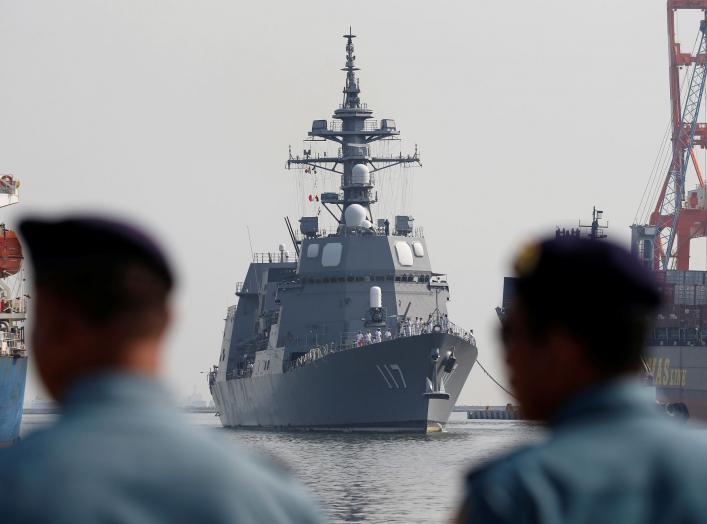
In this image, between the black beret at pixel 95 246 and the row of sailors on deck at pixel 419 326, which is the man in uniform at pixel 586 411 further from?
the row of sailors on deck at pixel 419 326

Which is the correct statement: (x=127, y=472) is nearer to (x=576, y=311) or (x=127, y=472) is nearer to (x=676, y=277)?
(x=576, y=311)

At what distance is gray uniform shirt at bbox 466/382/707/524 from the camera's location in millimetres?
3502

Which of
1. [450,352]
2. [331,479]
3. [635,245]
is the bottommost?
[331,479]

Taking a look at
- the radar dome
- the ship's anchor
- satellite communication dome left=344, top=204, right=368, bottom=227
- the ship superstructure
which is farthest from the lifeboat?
the radar dome

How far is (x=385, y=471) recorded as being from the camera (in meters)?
36.5

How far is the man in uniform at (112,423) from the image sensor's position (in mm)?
3195

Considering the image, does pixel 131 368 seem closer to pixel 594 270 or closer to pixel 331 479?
pixel 594 270

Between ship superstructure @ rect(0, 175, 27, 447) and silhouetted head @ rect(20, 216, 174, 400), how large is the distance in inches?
1717

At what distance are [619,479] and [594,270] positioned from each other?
0.53 m

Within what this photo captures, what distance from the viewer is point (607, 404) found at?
3748 mm

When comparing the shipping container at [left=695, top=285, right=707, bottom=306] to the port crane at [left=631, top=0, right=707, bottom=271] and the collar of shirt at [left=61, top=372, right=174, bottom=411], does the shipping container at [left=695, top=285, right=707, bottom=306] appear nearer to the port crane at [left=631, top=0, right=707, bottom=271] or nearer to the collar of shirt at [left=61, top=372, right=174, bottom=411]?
the port crane at [left=631, top=0, right=707, bottom=271]

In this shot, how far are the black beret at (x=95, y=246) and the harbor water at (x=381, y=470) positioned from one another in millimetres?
9532

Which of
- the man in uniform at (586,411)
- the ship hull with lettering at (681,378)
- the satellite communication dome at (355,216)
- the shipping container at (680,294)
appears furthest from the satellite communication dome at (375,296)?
the man in uniform at (586,411)

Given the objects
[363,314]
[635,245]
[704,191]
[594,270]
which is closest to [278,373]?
[363,314]
